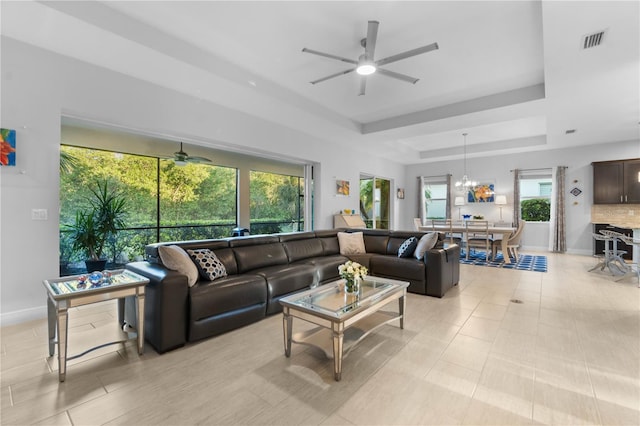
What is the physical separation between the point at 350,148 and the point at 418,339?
5.88 meters

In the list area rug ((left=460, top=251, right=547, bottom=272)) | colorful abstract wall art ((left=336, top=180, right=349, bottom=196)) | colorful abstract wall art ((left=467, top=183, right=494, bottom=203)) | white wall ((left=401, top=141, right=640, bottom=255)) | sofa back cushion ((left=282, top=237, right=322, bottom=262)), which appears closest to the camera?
sofa back cushion ((left=282, top=237, right=322, bottom=262))

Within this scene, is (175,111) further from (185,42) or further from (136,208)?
(136,208)

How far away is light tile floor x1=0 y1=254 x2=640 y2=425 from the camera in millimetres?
1749

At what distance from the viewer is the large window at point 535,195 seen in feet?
27.7

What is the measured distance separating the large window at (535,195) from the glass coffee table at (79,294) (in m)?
9.73

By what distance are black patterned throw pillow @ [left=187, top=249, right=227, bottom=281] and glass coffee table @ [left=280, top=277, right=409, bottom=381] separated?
98 cm

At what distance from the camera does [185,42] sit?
11.5 ft

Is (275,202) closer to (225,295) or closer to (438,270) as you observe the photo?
(438,270)

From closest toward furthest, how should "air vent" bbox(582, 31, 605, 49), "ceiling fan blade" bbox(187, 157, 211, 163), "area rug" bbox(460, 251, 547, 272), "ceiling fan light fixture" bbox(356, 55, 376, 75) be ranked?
"air vent" bbox(582, 31, 605, 49)
"ceiling fan light fixture" bbox(356, 55, 376, 75)
"ceiling fan blade" bbox(187, 157, 211, 163)
"area rug" bbox(460, 251, 547, 272)

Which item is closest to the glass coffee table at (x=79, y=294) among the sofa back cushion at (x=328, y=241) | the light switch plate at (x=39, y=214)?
the light switch plate at (x=39, y=214)

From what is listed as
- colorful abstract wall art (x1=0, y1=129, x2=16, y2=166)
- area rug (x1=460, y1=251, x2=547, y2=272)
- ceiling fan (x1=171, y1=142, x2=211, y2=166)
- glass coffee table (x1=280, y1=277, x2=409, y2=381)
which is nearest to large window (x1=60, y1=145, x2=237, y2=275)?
colorful abstract wall art (x1=0, y1=129, x2=16, y2=166)

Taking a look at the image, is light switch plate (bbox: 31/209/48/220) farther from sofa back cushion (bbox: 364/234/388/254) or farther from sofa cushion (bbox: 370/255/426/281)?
sofa back cushion (bbox: 364/234/388/254)

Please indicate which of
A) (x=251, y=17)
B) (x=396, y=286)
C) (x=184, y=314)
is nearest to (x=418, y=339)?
(x=396, y=286)

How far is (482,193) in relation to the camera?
924 centimetres
